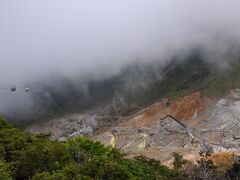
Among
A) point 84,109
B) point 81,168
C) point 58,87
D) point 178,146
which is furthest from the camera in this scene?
point 58,87

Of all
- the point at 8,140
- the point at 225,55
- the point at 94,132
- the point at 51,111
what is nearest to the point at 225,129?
the point at 225,55

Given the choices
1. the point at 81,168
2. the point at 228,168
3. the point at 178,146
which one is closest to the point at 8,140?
the point at 81,168

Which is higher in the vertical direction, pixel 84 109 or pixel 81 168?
pixel 84 109

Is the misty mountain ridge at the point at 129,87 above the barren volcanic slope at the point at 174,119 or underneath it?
above

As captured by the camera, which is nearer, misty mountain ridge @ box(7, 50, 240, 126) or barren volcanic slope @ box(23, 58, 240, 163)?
barren volcanic slope @ box(23, 58, 240, 163)

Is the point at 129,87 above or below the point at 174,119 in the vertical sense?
above

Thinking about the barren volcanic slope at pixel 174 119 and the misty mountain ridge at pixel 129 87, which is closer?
the barren volcanic slope at pixel 174 119

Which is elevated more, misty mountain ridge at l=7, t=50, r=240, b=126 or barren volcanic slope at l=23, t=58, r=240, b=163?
misty mountain ridge at l=7, t=50, r=240, b=126

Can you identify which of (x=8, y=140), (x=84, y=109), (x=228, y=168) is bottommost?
(x=228, y=168)

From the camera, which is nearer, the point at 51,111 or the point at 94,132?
the point at 94,132

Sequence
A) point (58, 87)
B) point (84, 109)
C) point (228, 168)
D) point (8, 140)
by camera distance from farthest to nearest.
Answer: point (58, 87) → point (84, 109) → point (228, 168) → point (8, 140)

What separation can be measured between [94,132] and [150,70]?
2647 centimetres

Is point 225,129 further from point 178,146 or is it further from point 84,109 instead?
point 84,109

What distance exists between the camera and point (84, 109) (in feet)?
426
